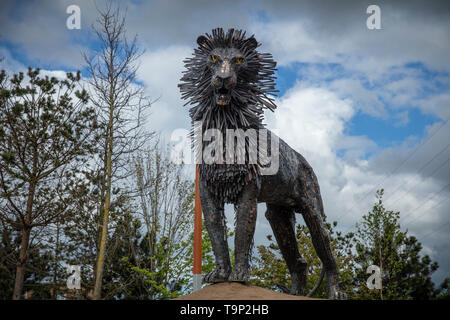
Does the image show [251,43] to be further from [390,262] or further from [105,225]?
[390,262]

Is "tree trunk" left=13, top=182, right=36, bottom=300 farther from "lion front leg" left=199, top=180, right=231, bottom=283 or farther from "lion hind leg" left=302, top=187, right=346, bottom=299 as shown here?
"lion hind leg" left=302, top=187, right=346, bottom=299

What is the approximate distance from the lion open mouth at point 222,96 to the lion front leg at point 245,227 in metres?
0.94

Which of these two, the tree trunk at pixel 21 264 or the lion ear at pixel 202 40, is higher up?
the lion ear at pixel 202 40

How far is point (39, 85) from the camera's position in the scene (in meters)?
9.70

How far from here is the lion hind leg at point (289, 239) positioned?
6.26 metres

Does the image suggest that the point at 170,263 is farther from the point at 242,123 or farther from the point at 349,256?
the point at 242,123

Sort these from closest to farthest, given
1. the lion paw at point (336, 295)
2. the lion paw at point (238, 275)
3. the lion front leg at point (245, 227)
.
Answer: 1. the lion paw at point (238, 275)
2. the lion front leg at point (245, 227)
3. the lion paw at point (336, 295)

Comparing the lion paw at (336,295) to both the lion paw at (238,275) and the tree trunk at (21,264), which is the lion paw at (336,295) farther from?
the tree trunk at (21,264)

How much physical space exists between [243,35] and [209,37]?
39 centimetres

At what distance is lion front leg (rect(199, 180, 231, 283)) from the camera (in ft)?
15.3

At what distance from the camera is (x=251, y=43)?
503 centimetres

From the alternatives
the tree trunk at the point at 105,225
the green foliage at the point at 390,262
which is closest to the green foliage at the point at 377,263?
the green foliage at the point at 390,262

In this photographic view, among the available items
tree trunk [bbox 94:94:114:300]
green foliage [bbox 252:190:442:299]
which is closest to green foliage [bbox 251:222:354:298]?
green foliage [bbox 252:190:442:299]
